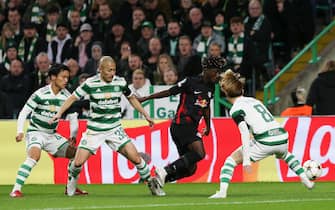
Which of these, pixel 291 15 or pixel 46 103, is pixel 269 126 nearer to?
pixel 46 103

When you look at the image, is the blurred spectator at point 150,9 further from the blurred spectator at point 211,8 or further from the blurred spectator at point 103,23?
the blurred spectator at point 211,8

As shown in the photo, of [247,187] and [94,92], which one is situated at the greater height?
[94,92]

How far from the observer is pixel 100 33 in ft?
85.4

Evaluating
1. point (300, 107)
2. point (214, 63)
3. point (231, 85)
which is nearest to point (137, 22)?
point (300, 107)

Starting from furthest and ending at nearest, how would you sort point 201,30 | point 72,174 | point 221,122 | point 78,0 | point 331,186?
point 78,0, point 201,30, point 221,122, point 331,186, point 72,174

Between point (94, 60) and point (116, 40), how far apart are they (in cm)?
86

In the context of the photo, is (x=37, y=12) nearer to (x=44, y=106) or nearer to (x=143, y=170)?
(x=44, y=106)

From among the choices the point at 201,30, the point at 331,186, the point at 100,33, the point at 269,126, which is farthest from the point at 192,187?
the point at 100,33

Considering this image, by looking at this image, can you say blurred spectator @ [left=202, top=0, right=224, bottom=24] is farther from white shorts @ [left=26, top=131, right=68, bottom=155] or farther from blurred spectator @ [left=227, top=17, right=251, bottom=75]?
white shorts @ [left=26, top=131, right=68, bottom=155]

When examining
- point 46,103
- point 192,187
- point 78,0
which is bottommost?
point 192,187

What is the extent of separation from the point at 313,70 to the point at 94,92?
28.6 ft


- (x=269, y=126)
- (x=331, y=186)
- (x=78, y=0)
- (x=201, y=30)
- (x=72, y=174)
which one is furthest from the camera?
(x=78, y=0)

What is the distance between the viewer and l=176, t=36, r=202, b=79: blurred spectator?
23594mm

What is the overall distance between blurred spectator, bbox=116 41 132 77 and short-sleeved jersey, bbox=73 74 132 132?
6318 millimetres
